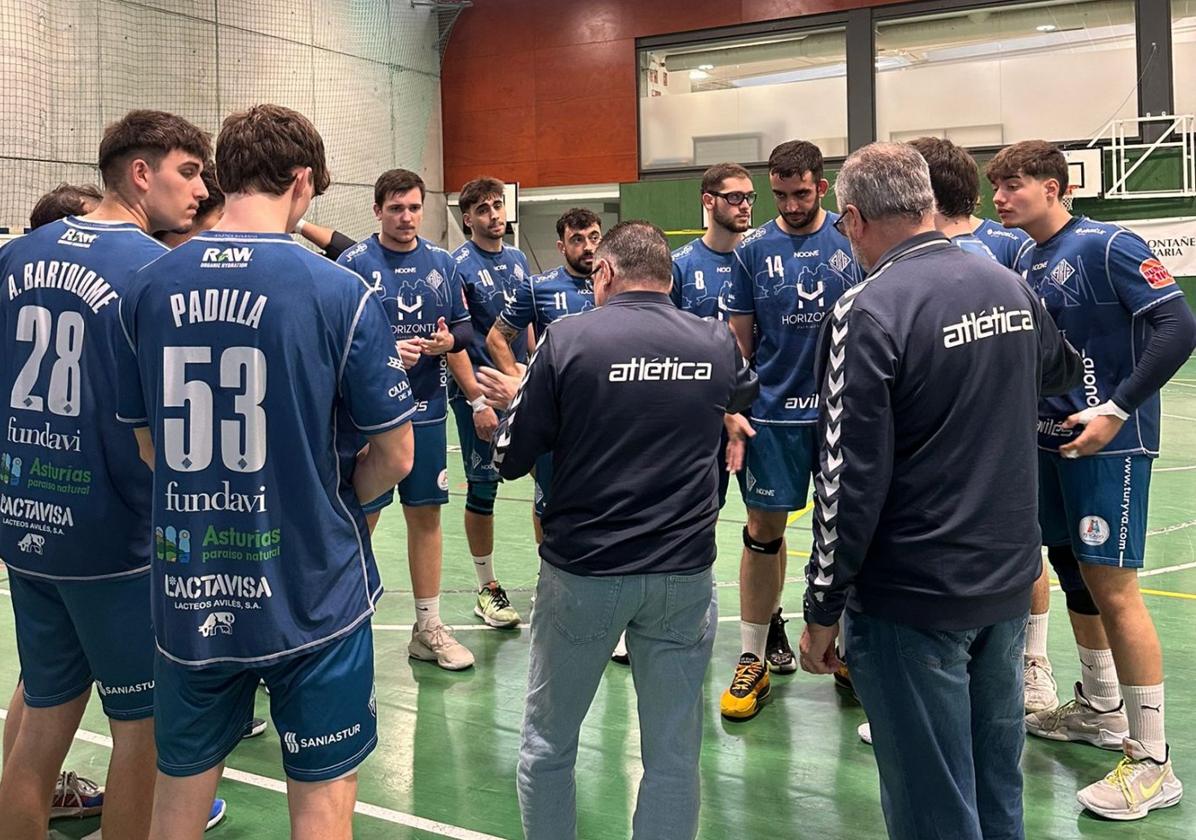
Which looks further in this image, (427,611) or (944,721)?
(427,611)

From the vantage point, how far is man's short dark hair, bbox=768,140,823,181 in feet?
15.3

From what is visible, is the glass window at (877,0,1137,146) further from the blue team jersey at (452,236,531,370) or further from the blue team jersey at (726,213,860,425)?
the blue team jersey at (726,213,860,425)

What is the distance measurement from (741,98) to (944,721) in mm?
19617

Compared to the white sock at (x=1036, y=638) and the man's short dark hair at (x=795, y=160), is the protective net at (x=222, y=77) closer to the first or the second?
the man's short dark hair at (x=795, y=160)

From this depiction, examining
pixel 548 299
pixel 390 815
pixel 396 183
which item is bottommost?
pixel 390 815

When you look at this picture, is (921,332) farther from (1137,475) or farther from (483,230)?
(483,230)

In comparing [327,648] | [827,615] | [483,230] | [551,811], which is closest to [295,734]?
[327,648]

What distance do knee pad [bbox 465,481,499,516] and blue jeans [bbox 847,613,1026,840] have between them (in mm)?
3643

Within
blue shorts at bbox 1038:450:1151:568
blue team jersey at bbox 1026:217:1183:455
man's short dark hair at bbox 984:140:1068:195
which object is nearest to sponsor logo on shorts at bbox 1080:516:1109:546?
blue shorts at bbox 1038:450:1151:568

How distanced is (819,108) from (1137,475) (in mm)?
17586

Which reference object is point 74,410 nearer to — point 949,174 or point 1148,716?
point 949,174

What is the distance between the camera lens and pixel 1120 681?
386 centimetres

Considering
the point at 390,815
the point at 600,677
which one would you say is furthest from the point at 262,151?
the point at 390,815

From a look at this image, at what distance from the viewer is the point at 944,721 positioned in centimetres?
254
